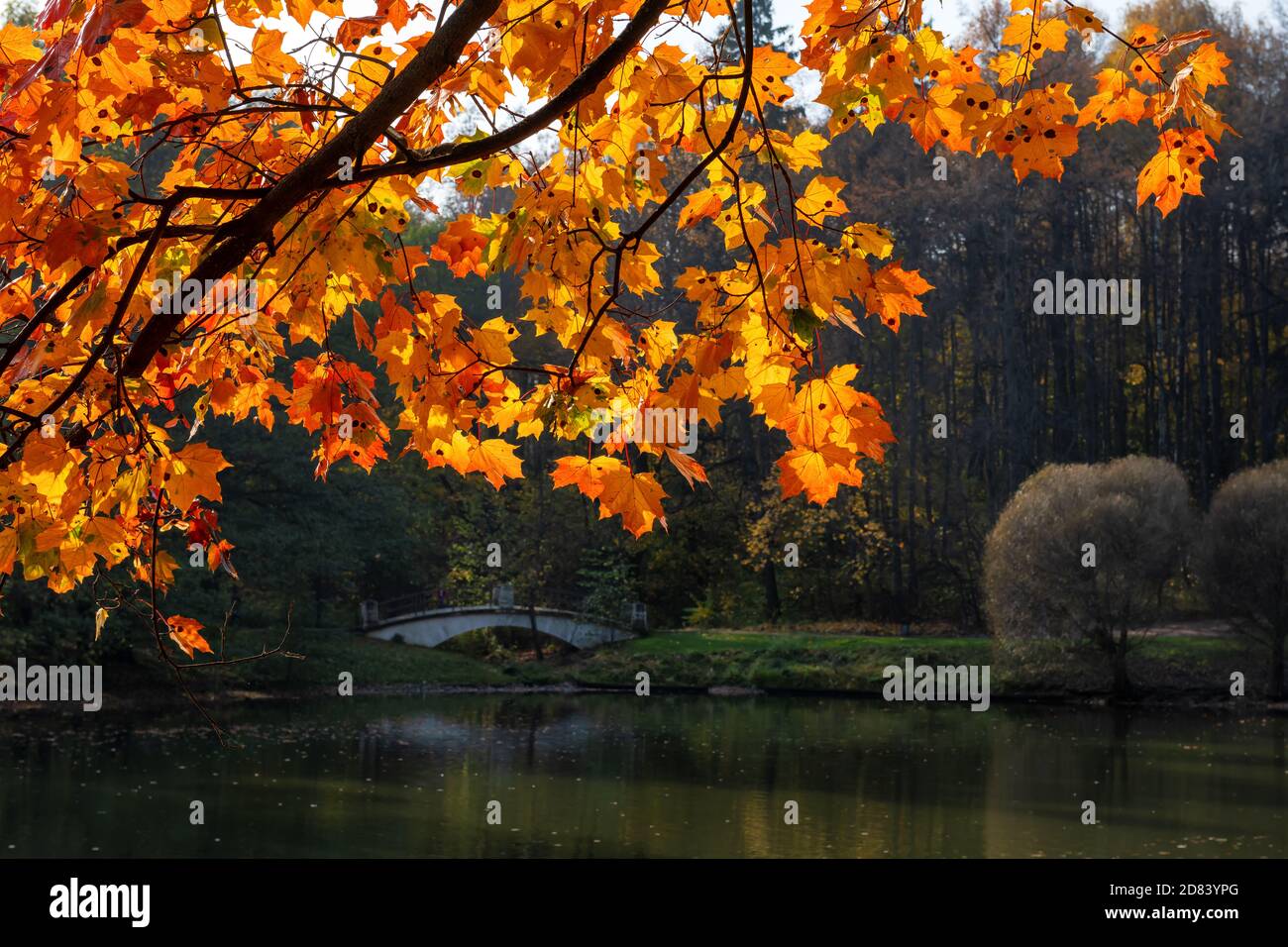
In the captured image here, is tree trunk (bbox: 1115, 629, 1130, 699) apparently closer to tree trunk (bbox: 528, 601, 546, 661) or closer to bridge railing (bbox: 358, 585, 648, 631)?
bridge railing (bbox: 358, 585, 648, 631)

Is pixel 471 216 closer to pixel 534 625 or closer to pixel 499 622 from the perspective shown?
pixel 534 625

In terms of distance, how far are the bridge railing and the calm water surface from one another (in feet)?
20.1

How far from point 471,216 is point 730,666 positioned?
19.8 meters

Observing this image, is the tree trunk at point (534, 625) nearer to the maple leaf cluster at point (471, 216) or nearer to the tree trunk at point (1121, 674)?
the tree trunk at point (1121, 674)

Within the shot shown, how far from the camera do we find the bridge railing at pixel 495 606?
81.9 feet

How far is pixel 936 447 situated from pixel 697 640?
5.71m

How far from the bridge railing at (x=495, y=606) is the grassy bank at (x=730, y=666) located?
0.69 meters

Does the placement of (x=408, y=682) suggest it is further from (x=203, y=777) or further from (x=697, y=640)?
(x=203, y=777)

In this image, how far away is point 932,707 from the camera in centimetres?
1927

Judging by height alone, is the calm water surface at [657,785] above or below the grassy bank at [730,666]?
below

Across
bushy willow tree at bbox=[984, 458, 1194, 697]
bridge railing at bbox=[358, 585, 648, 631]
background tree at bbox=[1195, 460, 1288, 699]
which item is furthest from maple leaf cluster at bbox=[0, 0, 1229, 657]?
bridge railing at bbox=[358, 585, 648, 631]

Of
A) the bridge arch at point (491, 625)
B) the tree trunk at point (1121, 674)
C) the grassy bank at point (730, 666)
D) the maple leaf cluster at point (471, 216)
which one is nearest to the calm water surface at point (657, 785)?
the tree trunk at point (1121, 674)
